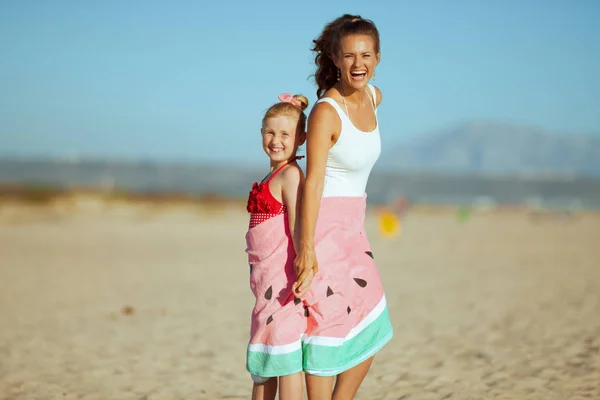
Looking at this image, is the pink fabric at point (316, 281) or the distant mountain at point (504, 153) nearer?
the pink fabric at point (316, 281)

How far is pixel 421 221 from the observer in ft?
69.7

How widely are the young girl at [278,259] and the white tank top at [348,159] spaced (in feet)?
0.46

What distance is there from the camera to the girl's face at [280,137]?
294 cm

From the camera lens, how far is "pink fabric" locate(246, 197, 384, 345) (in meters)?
2.85

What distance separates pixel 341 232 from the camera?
115 inches

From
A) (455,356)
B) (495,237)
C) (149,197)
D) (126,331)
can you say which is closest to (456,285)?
(455,356)

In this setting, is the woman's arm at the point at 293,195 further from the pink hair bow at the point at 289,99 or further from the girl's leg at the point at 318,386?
the girl's leg at the point at 318,386

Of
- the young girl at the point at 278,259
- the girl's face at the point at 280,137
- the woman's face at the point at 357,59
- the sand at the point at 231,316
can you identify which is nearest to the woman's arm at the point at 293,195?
the young girl at the point at 278,259

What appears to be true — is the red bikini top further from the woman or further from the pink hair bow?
the pink hair bow

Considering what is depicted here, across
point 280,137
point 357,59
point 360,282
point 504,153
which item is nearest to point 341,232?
point 360,282

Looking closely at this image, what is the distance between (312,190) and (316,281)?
40 centimetres

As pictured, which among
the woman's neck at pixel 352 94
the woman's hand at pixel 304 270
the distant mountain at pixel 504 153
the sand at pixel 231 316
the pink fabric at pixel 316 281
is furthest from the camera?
the distant mountain at pixel 504 153

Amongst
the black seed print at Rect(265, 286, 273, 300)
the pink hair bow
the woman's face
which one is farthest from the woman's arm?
the woman's face

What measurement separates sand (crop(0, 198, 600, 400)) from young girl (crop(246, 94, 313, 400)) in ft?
6.14
